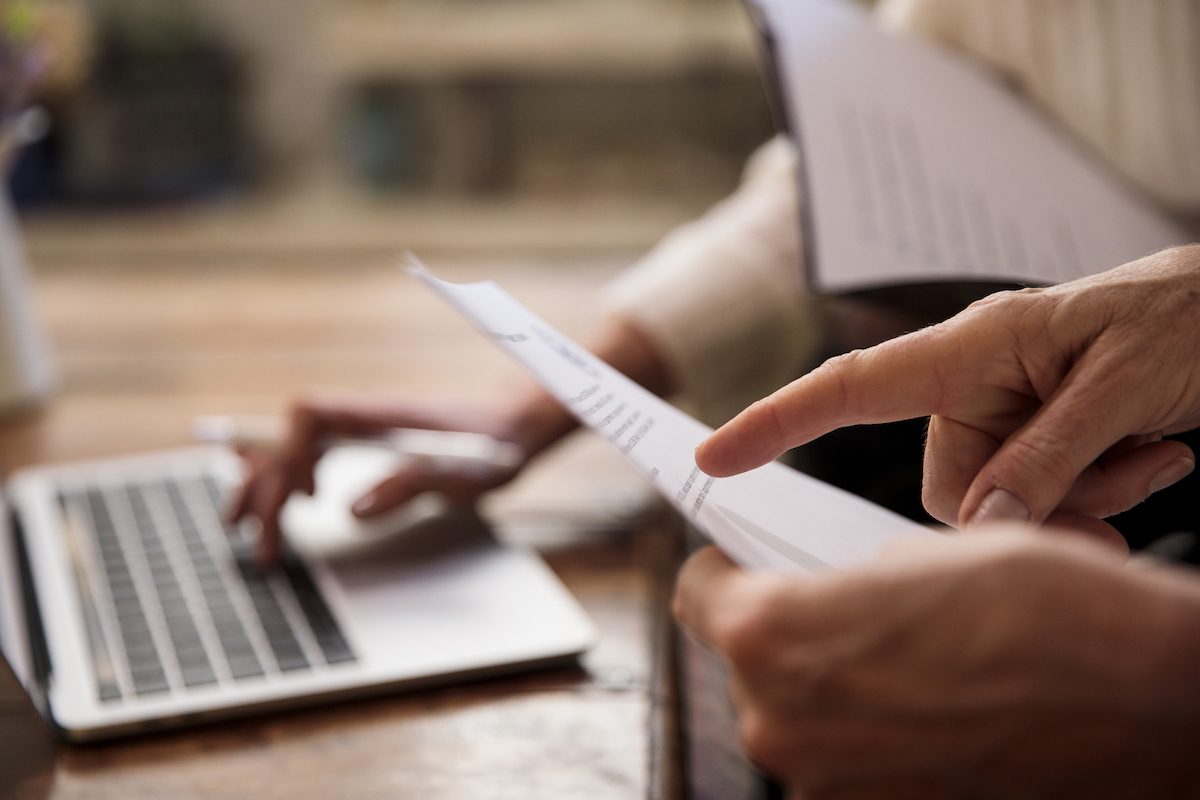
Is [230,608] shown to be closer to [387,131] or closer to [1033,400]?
[1033,400]

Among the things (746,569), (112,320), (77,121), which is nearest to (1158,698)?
(746,569)

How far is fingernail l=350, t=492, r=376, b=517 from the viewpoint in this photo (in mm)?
595

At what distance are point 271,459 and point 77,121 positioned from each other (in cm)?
210

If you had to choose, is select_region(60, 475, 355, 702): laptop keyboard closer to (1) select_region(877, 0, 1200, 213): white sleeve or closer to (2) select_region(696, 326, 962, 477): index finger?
(2) select_region(696, 326, 962, 477): index finger

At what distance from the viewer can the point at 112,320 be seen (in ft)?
3.38

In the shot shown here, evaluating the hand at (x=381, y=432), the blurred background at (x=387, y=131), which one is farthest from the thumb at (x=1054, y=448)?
the blurred background at (x=387, y=131)

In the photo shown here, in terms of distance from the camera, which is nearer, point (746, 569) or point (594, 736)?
point (746, 569)

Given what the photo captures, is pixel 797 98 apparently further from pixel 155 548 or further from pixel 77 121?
pixel 77 121

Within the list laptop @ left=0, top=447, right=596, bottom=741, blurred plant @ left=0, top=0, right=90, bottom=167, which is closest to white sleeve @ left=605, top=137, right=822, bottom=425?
laptop @ left=0, top=447, right=596, bottom=741

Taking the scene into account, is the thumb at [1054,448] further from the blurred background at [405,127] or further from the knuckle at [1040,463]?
the blurred background at [405,127]

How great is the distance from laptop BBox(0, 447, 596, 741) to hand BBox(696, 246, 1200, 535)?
0.76 ft

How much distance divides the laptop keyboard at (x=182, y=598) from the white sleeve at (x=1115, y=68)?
52 centimetres

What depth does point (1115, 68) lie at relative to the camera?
2.14 feet

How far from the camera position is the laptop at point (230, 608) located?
1.56 ft
